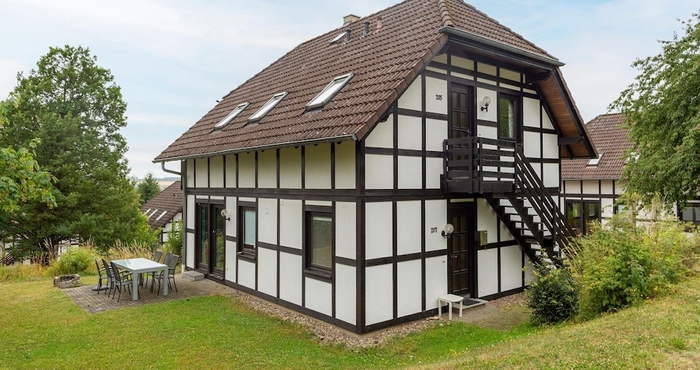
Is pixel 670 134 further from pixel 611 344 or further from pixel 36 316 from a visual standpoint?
pixel 36 316

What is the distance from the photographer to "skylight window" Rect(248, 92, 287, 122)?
10148 millimetres

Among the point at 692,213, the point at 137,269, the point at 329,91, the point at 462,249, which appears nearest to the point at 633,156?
the point at 692,213

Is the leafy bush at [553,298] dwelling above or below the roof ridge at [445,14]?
below

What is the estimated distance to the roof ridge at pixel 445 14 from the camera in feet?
27.1

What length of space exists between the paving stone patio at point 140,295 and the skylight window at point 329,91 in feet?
15.9

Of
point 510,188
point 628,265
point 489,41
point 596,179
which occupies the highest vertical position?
point 489,41

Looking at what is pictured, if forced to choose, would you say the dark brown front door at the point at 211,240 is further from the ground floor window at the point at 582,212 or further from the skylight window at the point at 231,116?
the ground floor window at the point at 582,212

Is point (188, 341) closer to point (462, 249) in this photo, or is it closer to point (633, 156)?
point (462, 249)

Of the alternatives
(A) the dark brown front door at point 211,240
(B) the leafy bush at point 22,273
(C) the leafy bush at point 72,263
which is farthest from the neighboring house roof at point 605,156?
(B) the leafy bush at point 22,273

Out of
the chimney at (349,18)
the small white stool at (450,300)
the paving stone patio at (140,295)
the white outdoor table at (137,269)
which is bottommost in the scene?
the paving stone patio at (140,295)

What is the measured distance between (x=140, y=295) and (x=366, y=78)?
695cm

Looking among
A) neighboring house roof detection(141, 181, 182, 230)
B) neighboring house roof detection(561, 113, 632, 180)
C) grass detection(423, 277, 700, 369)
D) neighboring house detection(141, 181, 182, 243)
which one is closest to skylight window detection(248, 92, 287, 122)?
grass detection(423, 277, 700, 369)

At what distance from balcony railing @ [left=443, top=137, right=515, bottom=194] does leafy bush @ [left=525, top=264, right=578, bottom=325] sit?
5.92 feet

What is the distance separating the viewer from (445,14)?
884 centimetres
